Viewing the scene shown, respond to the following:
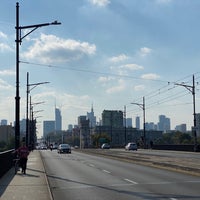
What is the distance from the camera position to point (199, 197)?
579 inches

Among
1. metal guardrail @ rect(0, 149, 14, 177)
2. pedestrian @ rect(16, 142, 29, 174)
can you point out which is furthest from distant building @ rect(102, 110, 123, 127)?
pedestrian @ rect(16, 142, 29, 174)

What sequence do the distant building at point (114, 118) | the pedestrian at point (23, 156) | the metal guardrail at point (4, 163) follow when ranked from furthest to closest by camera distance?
the distant building at point (114, 118)
the pedestrian at point (23, 156)
the metal guardrail at point (4, 163)

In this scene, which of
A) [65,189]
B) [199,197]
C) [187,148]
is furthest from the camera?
[187,148]

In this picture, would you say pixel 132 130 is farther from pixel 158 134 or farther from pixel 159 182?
pixel 159 182

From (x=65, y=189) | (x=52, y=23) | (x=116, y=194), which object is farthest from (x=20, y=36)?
(x=116, y=194)

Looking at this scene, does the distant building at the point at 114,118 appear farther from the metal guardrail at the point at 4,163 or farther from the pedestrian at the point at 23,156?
the pedestrian at the point at 23,156

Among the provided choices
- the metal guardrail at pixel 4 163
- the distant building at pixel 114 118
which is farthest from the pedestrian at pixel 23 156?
the distant building at pixel 114 118

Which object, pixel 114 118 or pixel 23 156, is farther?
pixel 114 118

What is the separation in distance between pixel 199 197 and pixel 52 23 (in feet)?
46.9

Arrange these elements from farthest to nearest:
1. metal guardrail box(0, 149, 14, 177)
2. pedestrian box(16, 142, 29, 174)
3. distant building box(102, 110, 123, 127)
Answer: distant building box(102, 110, 123, 127) < pedestrian box(16, 142, 29, 174) < metal guardrail box(0, 149, 14, 177)

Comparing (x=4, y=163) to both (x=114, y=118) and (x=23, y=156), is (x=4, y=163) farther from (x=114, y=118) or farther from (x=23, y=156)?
(x=114, y=118)

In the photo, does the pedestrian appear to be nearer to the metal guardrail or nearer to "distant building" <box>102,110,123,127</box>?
the metal guardrail

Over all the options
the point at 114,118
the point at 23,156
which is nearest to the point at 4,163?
the point at 23,156

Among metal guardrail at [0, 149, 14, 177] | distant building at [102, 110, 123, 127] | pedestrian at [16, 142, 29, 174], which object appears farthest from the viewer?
distant building at [102, 110, 123, 127]
